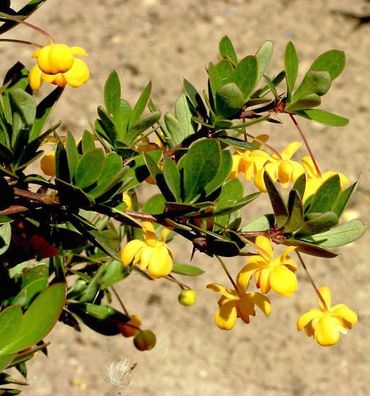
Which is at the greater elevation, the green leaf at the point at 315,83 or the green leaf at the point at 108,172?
the green leaf at the point at 315,83

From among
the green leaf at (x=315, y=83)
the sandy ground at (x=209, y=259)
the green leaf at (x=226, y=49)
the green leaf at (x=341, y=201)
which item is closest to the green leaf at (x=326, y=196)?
the green leaf at (x=341, y=201)

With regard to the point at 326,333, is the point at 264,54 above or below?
above

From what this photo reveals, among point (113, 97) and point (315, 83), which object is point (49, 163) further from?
point (315, 83)

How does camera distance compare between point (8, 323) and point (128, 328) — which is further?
point (128, 328)

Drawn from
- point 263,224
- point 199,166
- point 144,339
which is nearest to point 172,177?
point 199,166

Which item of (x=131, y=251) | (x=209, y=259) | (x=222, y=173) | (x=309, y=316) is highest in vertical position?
(x=222, y=173)

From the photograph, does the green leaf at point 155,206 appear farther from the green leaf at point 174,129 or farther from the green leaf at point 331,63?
the green leaf at point 331,63

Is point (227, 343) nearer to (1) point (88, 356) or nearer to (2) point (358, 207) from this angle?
(1) point (88, 356)

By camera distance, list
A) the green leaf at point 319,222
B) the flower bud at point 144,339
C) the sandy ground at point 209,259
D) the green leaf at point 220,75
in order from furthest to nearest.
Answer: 1. the sandy ground at point 209,259
2. the flower bud at point 144,339
3. the green leaf at point 220,75
4. the green leaf at point 319,222
